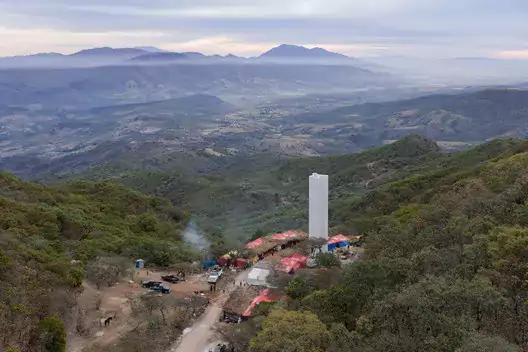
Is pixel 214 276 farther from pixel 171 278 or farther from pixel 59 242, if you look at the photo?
pixel 59 242

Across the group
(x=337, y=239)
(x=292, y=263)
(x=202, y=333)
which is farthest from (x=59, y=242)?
(x=337, y=239)

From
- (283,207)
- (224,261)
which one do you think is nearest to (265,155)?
(283,207)

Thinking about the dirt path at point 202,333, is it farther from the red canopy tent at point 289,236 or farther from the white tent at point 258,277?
the red canopy tent at point 289,236

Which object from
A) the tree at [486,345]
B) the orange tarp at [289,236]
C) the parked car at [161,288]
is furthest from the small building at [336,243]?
the tree at [486,345]

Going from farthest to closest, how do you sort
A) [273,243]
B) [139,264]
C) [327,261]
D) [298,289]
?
[273,243]
[139,264]
[327,261]
[298,289]

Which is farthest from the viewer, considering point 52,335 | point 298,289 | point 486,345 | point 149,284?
point 149,284

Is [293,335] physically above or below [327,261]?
above
